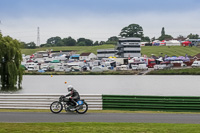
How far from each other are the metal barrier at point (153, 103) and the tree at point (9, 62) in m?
25.5

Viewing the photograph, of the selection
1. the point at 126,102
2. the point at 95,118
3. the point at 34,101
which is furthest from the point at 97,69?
the point at 95,118

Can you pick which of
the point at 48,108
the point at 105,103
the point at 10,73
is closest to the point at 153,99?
the point at 105,103

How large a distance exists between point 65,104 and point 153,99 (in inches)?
189

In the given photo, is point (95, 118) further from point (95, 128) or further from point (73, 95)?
point (95, 128)

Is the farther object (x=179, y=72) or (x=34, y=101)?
(x=179, y=72)

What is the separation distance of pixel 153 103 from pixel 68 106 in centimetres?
466

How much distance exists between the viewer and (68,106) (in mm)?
18578

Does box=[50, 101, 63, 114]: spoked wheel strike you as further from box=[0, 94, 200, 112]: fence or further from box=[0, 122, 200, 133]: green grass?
box=[0, 122, 200, 133]: green grass

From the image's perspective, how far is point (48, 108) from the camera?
20.0 meters

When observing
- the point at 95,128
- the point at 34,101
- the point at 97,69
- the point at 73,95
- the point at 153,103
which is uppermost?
the point at 97,69

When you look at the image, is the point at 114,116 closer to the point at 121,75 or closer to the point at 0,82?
the point at 0,82

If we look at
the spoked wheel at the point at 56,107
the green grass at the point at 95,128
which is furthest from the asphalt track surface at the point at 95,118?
the green grass at the point at 95,128

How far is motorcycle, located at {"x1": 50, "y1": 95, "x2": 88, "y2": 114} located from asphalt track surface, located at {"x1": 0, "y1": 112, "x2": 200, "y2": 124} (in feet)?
1.30

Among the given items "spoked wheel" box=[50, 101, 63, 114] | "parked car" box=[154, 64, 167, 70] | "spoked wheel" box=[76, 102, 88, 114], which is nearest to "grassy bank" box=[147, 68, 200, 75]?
"parked car" box=[154, 64, 167, 70]
